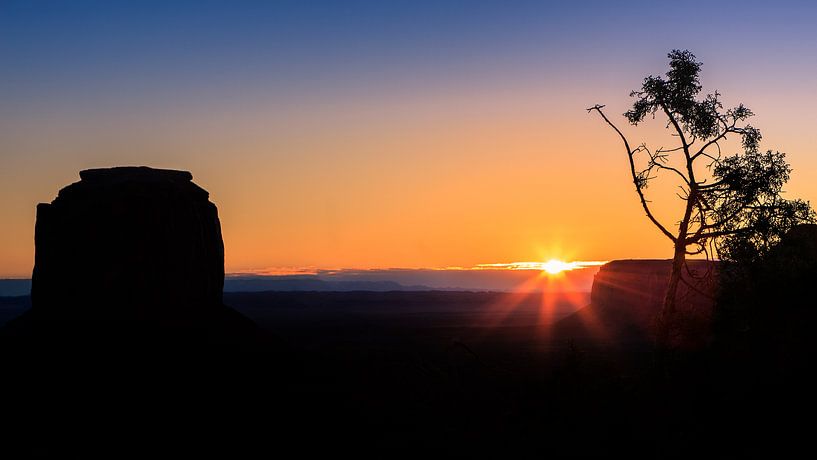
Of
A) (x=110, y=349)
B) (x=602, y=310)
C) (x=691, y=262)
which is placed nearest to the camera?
(x=110, y=349)

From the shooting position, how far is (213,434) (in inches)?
1079

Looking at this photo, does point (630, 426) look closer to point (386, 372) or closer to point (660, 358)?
point (660, 358)

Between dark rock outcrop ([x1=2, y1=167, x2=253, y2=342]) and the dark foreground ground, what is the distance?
10.3ft

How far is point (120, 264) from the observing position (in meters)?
36.2

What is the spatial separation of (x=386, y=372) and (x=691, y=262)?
52.3 meters

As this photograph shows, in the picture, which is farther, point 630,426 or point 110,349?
point 110,349

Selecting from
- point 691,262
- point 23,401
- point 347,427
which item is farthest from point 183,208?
point 691,262

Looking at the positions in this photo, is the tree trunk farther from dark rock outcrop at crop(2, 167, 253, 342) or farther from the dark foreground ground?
dark rock outcrop at crop(2, 167, 253, 342)

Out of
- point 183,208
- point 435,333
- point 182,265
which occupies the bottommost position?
point 435,333

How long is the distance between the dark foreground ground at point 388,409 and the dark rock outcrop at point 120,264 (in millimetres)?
3131

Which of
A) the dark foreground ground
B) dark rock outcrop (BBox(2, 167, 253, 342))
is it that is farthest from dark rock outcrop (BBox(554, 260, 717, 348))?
dark rock outcrop (BBox(2, 167, 253, 342))

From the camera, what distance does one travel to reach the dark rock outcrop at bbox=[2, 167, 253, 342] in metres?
35.5

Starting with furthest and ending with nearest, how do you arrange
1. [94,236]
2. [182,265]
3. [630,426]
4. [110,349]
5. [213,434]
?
1. [182,265]
2. [94,236]
3. [110,349]
4. [213,434]
5. [630,426]

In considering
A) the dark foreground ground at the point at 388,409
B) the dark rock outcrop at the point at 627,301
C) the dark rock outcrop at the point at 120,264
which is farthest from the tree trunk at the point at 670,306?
the dark rock outcrop at the point at 627,301
